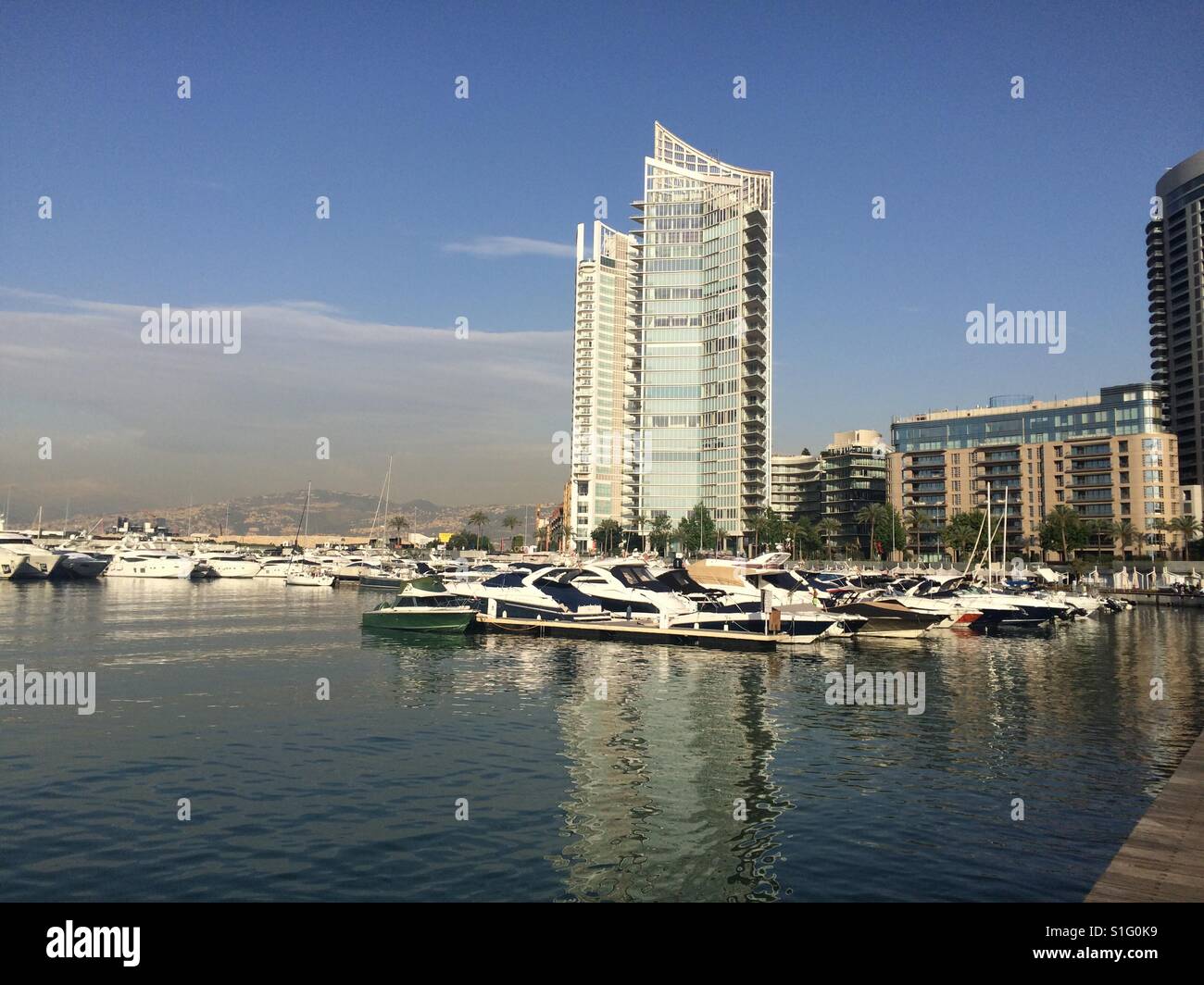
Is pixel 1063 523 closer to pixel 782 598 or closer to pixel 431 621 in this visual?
pixel 782 598

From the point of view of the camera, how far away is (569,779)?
22172 mm

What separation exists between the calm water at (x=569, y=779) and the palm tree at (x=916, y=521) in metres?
137

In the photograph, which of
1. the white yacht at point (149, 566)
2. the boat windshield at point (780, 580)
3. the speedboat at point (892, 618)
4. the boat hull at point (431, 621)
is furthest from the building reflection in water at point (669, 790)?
the white yacht at point (149, 566)

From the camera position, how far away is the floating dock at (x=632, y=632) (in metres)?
49.1

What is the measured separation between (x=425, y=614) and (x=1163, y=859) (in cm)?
4724

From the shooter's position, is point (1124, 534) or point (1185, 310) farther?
point (1185, 310)

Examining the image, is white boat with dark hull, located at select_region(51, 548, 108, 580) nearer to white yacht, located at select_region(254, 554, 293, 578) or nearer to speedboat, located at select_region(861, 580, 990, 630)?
white yacht, located at select_region(254, 554, 293, 578)

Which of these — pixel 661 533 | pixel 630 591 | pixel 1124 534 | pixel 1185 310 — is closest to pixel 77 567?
pixel 630 591

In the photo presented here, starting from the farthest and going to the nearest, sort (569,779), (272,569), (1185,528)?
(272,569)
(1185,528)
(569,779)

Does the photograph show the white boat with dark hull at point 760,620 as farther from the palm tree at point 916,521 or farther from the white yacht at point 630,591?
the palm tree at point 916,521
